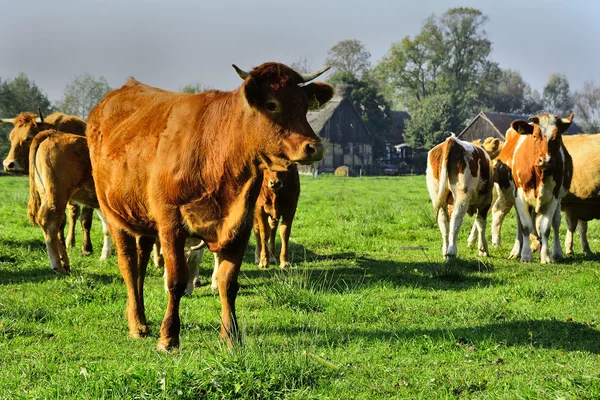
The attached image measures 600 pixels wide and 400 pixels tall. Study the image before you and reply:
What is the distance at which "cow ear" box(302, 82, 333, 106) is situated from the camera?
5000 millimetres

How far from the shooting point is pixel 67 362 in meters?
4.55

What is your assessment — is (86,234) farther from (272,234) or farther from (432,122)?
(432,122)

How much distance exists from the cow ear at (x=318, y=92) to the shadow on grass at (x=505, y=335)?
6.57ft

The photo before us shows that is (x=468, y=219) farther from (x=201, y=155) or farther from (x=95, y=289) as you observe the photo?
(x=201, y=155)

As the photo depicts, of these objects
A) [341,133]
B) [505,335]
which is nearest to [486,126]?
[341,133]

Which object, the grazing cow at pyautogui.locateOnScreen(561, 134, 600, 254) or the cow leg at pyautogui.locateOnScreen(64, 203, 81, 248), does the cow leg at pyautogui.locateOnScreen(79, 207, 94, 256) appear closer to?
the cow leg at pyautogui.locateOnScreen(64, 203, 81, 248)

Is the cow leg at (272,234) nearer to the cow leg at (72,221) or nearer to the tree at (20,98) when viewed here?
the cow leg at (72,221)

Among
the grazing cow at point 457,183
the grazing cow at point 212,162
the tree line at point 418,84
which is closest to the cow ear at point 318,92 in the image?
the grazing cow at point 212,162

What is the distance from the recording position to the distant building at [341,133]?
202 ft

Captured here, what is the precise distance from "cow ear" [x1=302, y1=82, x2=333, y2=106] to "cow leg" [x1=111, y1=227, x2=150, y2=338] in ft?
7.62

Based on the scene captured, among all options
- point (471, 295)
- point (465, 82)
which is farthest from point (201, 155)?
point (465, 82)

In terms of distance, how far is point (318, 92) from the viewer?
5.10m

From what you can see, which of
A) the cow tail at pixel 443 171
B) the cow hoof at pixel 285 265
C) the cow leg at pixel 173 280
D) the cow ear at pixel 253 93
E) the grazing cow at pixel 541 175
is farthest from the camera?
the cow tail at pixel 443 171

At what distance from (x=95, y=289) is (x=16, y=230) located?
240 inches
